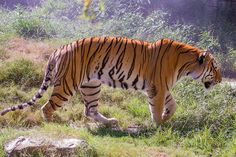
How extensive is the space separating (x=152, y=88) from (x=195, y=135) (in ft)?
2.89

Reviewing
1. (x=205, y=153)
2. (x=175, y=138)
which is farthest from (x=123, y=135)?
(x=205, y=153)

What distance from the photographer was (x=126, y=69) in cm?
612

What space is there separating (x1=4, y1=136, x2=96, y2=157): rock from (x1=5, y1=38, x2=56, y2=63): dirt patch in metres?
3.61

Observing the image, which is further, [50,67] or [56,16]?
[56,16]

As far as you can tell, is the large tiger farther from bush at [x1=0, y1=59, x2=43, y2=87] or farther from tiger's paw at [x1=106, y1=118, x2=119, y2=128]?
bush at [x1=0, y1=59, x2=43, y2=87]

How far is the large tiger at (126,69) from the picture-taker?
5.96 metres

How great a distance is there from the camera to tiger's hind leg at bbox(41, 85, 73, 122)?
5.93 meters

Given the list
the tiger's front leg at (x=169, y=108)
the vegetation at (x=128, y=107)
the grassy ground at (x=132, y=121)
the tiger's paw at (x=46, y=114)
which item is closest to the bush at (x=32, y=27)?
the vegetation at (x=128, y=107)

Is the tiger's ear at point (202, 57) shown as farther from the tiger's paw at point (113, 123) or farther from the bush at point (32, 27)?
the bush at point (32, 27)

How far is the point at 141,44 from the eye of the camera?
629 centimetres

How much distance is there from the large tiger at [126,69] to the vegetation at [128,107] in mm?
310

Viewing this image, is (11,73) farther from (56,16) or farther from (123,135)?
(56,16)

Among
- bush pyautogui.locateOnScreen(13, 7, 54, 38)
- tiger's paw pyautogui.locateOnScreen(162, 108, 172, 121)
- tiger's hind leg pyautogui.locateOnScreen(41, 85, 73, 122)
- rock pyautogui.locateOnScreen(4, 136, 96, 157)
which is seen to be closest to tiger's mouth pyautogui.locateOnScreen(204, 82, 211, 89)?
tiger's paw pyautogui.locateOnScreen(162, 108, 172, 121)

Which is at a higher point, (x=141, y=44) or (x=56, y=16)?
(x=56, y=16)
